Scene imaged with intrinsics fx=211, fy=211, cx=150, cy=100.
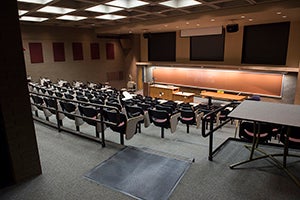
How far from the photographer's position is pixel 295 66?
9570mm

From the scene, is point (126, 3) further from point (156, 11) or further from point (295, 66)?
point (295, 66)

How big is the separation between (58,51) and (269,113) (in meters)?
12.1

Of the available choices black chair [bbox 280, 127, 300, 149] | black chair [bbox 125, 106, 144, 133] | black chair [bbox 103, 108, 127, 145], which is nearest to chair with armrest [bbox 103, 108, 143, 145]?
black chair [bbox 103, 108, 127, 145]

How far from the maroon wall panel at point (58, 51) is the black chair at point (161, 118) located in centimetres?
917

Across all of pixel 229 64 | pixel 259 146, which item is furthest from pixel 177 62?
pixel 259 146

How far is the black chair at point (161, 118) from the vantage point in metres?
5.35

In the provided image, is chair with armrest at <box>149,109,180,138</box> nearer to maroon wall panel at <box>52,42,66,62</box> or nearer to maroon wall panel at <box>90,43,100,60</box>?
maroon wall panel at <box>52,42,66,62</box>

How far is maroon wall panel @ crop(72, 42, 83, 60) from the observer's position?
43.0ft

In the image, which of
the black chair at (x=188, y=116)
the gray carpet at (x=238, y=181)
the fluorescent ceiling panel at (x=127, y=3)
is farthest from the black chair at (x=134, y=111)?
the fluorescent ceiling panel at (x=127, y=3)

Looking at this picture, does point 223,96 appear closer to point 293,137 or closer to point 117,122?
point 293,137

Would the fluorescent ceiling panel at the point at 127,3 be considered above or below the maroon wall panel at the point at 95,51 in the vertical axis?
above

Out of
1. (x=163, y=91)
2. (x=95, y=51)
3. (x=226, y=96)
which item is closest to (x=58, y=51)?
(x=95, y=51)

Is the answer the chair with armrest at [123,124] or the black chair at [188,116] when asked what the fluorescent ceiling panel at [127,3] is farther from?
the chair with armrest at [123,124]

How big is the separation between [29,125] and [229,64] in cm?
1061
